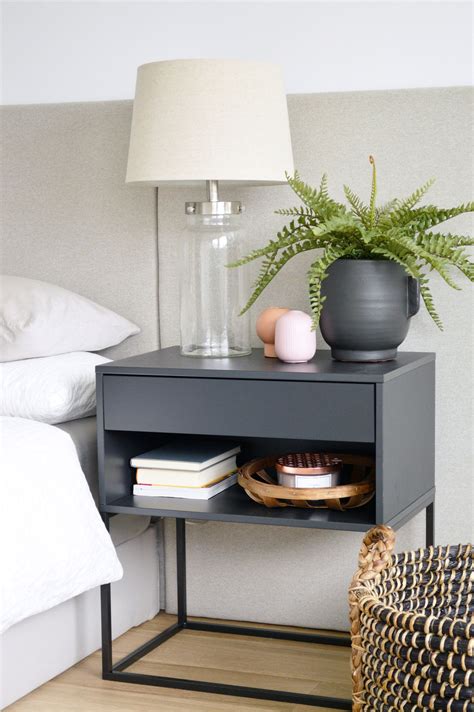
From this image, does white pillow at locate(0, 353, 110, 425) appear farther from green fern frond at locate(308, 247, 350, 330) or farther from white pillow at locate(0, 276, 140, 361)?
green fern frond at locate(308, 247, 350, 330)

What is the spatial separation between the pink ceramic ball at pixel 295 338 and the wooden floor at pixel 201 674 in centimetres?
65

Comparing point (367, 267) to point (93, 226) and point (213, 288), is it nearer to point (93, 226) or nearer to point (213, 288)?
point (213, 288)

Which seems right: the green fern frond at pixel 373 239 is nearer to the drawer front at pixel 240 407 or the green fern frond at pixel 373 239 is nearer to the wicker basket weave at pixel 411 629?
the drawer front at pixel 240 407

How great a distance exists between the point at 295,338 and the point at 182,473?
0.35m

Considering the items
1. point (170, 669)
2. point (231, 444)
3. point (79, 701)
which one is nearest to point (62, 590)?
point (79, 701)

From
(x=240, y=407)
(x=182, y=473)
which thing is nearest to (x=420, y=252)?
(x=240, y=407)

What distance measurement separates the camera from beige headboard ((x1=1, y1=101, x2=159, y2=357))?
240cm

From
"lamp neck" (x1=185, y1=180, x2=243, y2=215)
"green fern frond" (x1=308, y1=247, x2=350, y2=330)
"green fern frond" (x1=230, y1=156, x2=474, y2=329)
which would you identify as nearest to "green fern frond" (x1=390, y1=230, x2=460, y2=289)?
"green fern frond" (x1=230, y1=156, x2=474, y2=329)

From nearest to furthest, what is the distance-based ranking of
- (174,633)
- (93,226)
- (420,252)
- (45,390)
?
(420,252) → (45,390) → (174,633) → (93,226)

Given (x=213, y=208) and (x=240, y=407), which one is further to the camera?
(x=213, y=208)

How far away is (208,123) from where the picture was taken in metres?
1.98

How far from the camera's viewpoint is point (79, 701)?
76.7 inches

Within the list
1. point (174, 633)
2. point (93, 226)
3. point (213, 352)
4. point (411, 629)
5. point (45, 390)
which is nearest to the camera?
point (411, 629)

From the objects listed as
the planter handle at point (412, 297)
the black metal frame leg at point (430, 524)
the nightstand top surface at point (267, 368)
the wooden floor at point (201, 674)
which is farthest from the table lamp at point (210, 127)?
the wooden floor at point (201, 674)
